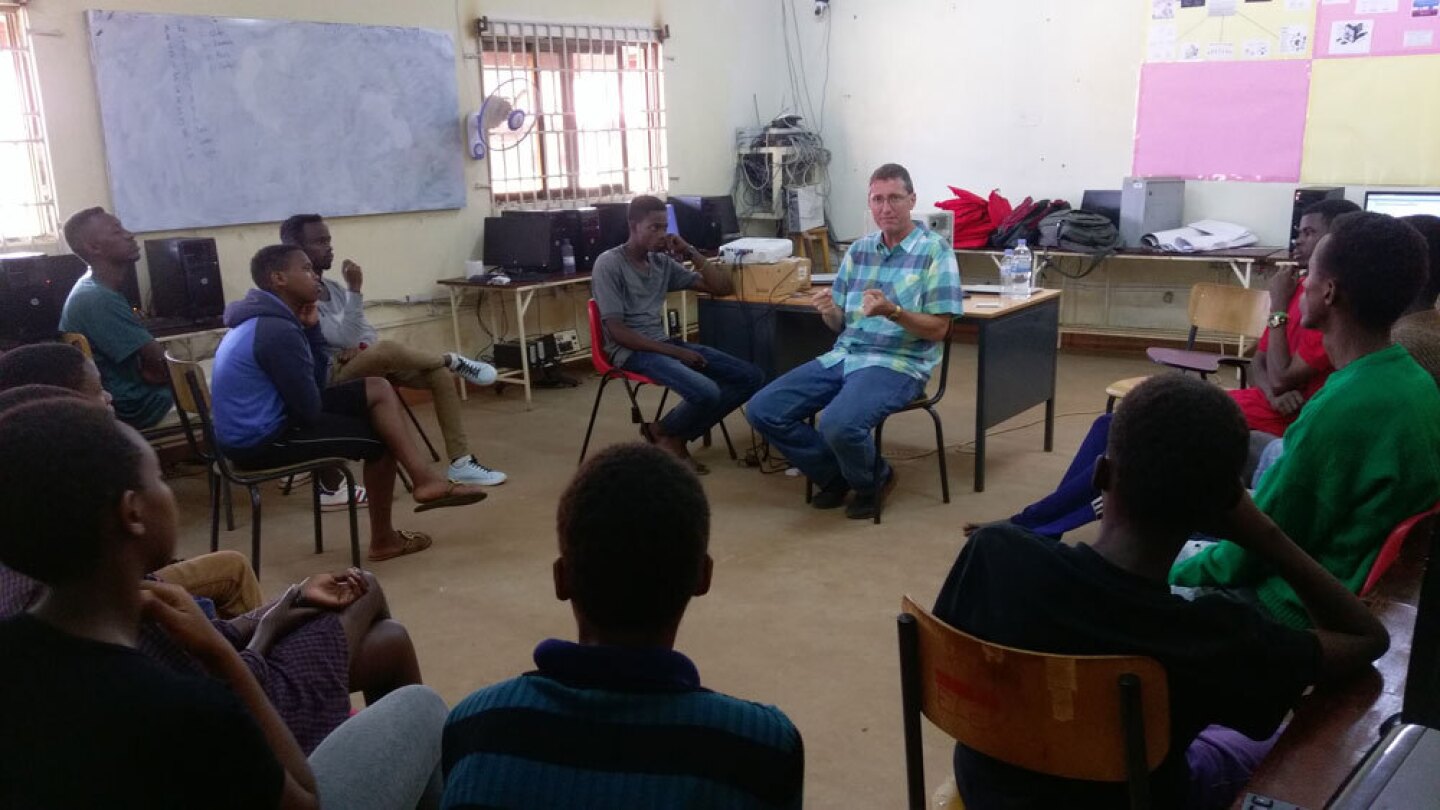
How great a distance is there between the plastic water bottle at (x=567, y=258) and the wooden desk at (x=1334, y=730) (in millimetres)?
5062

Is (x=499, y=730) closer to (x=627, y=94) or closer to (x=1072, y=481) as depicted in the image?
(x=1072, y=481)

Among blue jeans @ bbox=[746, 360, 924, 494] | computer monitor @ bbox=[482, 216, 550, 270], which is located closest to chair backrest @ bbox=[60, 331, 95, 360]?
blue jeans @ bbox=[746, 360, 924, 494]

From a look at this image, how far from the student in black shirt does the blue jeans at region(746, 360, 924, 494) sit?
9.41ft

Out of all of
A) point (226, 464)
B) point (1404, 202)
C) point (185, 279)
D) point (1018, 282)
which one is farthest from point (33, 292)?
point (1404, 202)

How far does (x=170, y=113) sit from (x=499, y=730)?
4844mm

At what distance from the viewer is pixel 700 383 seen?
14.3ft

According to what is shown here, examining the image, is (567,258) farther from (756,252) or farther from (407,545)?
(407,545)

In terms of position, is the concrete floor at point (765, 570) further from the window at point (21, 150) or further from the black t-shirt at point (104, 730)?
the black t-shirt at point (104, 730)

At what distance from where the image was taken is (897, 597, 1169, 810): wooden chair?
122 cm

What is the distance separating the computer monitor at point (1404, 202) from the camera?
5.45 metres

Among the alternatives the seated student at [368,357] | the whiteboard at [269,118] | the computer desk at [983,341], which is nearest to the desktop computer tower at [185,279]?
the whiteboard at [269,118]

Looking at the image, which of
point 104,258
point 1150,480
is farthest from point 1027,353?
point 104,258

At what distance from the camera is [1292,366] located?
10.4ft

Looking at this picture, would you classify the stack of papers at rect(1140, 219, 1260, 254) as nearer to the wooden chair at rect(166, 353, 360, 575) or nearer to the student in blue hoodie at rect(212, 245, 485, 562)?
the student in blue hoodie at rect(212, 245, 485, 562)
